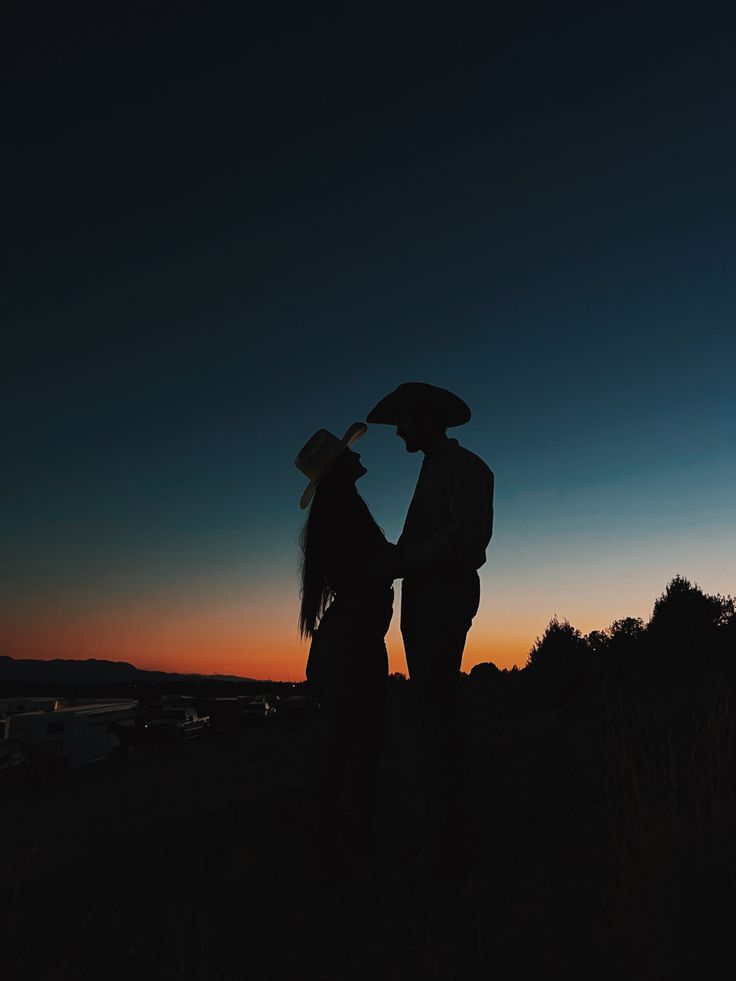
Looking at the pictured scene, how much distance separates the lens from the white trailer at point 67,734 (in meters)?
14.5

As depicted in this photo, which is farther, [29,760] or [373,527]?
[29,760]

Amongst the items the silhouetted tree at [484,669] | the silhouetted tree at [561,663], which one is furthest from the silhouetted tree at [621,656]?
the silhouetted tree at [484,669]

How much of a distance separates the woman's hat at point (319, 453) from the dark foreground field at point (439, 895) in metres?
2.04

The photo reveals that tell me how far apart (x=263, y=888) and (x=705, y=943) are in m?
2.20

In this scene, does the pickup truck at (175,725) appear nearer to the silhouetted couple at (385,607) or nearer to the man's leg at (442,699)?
the silhouetted couple at (385,607)

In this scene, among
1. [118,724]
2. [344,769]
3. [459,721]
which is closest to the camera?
[459,721]

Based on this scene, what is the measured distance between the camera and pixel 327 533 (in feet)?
12.8

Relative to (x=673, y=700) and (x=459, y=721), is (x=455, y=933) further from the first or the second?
(x=673, y=700)

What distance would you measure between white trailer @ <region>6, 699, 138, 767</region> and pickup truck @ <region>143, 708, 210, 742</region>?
328cm

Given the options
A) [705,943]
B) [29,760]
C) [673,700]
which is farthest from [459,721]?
[29,760]

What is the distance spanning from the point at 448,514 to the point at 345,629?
86 cm

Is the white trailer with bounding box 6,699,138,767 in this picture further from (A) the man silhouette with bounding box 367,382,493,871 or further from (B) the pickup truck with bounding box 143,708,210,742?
(A) the man silhouette with bounding box 367,382,493,871

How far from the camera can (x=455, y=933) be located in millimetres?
2828

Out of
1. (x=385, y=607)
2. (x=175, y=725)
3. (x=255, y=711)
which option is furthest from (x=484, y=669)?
(x=385, y=607)
